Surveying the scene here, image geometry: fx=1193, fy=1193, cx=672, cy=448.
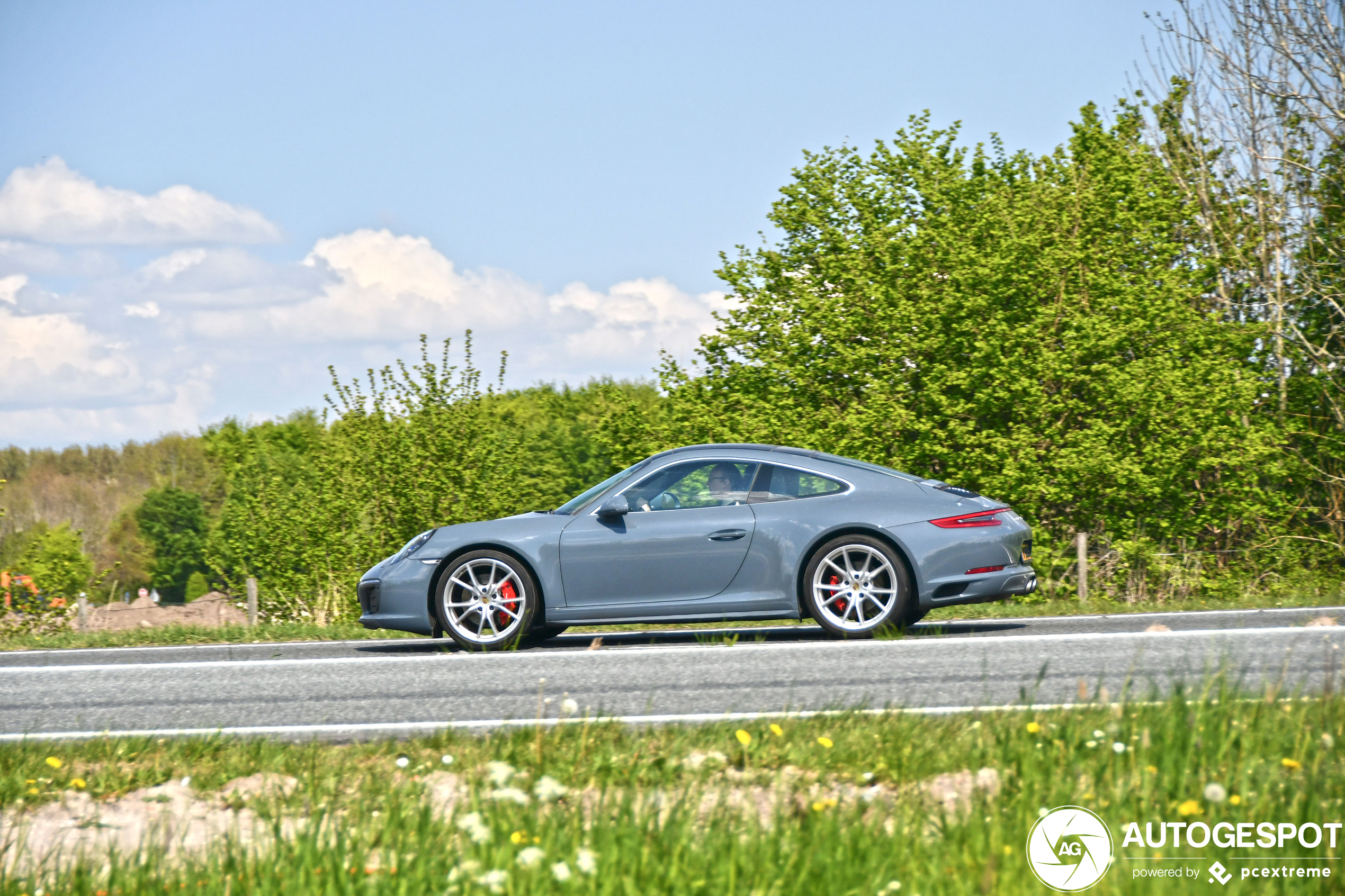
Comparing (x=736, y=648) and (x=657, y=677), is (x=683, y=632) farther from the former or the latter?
(x=657, y=677)

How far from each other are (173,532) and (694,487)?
106m

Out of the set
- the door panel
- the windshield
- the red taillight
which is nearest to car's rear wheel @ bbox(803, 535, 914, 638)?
the red taillight

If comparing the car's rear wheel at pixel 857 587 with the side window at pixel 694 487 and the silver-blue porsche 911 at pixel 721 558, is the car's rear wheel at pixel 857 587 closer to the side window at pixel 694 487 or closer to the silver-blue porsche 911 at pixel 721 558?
the silver-blue porsche 911 at pixel 721 558

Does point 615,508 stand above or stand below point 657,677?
above

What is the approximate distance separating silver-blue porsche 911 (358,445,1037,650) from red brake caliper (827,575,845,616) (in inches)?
0.4

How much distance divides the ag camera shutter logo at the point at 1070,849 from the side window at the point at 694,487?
5.05 m

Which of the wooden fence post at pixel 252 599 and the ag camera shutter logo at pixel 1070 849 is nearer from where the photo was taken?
the ag camera shutter logo at pixel 1070 849

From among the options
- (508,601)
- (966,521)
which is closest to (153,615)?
(508,601)

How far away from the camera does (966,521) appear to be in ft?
27.5

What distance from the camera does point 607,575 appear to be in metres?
8.38

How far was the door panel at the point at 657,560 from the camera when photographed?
8.34m

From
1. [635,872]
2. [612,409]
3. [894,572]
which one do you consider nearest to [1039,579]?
[612,409]

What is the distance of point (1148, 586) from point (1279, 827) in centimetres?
1827

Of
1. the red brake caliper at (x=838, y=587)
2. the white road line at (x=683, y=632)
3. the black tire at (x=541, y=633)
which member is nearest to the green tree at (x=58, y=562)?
the white road line at (x=683, y=632)
